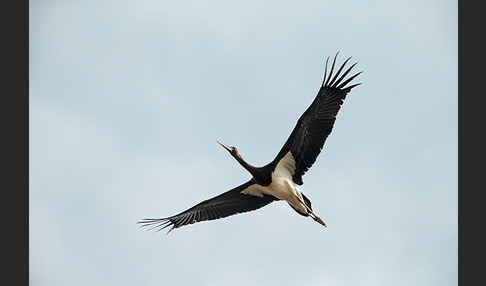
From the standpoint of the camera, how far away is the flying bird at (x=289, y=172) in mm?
20438

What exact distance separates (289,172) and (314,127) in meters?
1.33

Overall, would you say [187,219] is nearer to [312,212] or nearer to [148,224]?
[148,224]

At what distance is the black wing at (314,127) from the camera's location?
20.4 m

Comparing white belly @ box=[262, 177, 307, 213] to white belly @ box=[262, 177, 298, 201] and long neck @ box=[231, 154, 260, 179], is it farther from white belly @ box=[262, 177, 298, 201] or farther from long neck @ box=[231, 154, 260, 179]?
long neck @ box=[231, 154, 260, 179]

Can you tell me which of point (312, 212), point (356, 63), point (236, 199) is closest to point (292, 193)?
point (312, 212)

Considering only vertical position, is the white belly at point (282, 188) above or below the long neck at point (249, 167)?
below

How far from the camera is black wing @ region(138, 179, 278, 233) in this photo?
72.9 feet

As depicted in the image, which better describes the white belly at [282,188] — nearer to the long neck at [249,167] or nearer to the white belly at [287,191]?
the white belly at [287,191]

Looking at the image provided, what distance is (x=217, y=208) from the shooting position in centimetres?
2238

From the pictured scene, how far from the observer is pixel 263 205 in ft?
72.7

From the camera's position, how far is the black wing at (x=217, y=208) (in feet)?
72.9

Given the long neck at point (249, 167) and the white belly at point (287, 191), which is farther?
the long neck at point (249, 167)

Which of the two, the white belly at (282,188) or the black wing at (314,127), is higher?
the black wing at (314,127)

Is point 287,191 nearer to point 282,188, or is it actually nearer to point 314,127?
point 282,188
